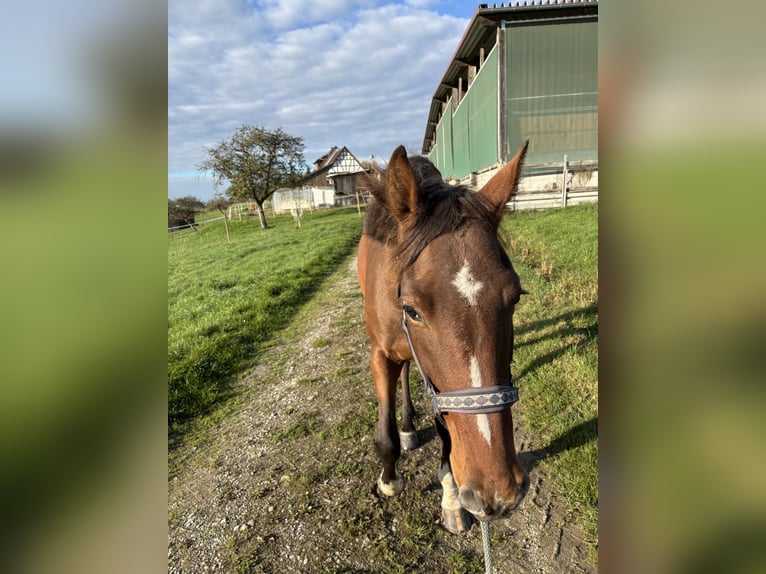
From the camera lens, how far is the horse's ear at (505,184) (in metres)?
2.24

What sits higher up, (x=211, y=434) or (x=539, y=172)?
(x=539, y=172)

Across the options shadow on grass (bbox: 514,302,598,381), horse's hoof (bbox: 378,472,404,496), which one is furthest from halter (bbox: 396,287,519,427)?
shadow on grass (bbox: 514,302,598,381)

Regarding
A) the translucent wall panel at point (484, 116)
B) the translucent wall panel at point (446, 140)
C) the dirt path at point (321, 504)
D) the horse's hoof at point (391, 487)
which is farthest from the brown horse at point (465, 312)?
the translucent wall panel at point (446, 140)

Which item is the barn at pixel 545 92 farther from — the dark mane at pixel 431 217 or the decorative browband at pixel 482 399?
the decorative browband at pixel 482 399

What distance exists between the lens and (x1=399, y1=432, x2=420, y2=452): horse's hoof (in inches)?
144

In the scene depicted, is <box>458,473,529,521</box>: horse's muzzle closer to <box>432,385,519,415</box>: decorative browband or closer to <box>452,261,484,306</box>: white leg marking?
<box>432,385,519,415</box>: decorative browband

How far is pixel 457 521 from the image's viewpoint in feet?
8.91

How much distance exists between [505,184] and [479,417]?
1.36 m

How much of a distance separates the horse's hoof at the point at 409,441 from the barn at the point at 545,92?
1258cm

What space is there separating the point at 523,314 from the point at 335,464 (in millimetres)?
3994
